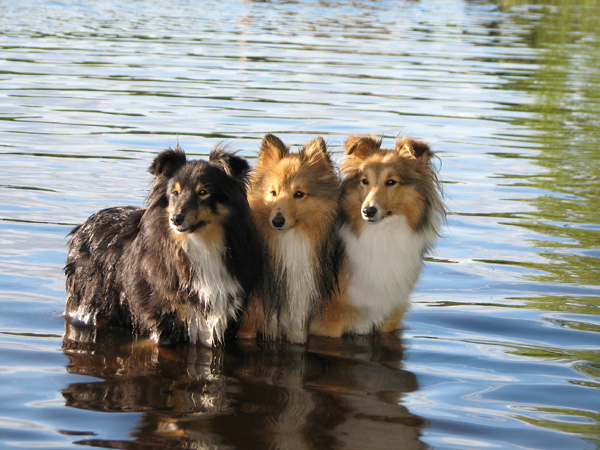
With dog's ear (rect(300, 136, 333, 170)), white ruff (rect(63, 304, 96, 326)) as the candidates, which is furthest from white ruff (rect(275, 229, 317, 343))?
white ruff (rect(63, 304, 96, 326))

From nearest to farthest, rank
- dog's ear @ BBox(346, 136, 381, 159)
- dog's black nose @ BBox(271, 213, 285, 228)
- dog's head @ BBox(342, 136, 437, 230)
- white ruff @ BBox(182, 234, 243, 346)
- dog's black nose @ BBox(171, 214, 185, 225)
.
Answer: dog's black nose @ BBox(171, 214, 185, 225)
white ruff @ BBox(182, 234, 243, 346)
dog's black nose @ BBox(271, 213, 285, 228)
dog's head @ BBox(342, 136, 437, 230)
dog's ear @ BBox(346, 136, 381, 159)

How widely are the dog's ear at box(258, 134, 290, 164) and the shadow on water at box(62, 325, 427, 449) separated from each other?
51.4 inches

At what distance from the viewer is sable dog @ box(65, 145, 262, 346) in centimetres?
561

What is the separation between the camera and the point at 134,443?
4555 millimetres

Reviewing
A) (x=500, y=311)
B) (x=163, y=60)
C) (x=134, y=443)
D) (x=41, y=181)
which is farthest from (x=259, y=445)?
(x=163, y=60)

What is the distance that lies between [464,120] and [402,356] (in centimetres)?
965

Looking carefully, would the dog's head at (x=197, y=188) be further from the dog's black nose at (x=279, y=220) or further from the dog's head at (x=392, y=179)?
the dog's head at (x=392, y=179)

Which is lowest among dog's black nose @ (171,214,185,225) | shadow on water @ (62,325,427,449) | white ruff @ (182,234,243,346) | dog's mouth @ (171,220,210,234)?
shadow on water @ (62,325,427,449)

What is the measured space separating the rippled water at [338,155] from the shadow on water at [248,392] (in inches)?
0.7

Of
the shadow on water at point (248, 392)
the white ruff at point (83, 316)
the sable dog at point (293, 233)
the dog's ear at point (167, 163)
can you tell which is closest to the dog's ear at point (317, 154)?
the sable dog at point (293, 233)

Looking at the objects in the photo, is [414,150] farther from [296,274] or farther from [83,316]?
[83,316]

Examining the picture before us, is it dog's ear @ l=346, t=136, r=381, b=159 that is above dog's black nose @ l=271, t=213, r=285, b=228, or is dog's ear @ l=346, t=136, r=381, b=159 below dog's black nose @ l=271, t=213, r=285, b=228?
above

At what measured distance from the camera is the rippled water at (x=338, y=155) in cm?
500

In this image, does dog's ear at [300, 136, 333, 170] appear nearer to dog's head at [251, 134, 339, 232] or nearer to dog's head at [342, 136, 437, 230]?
dog's head at [251, 134, 339, 232]
